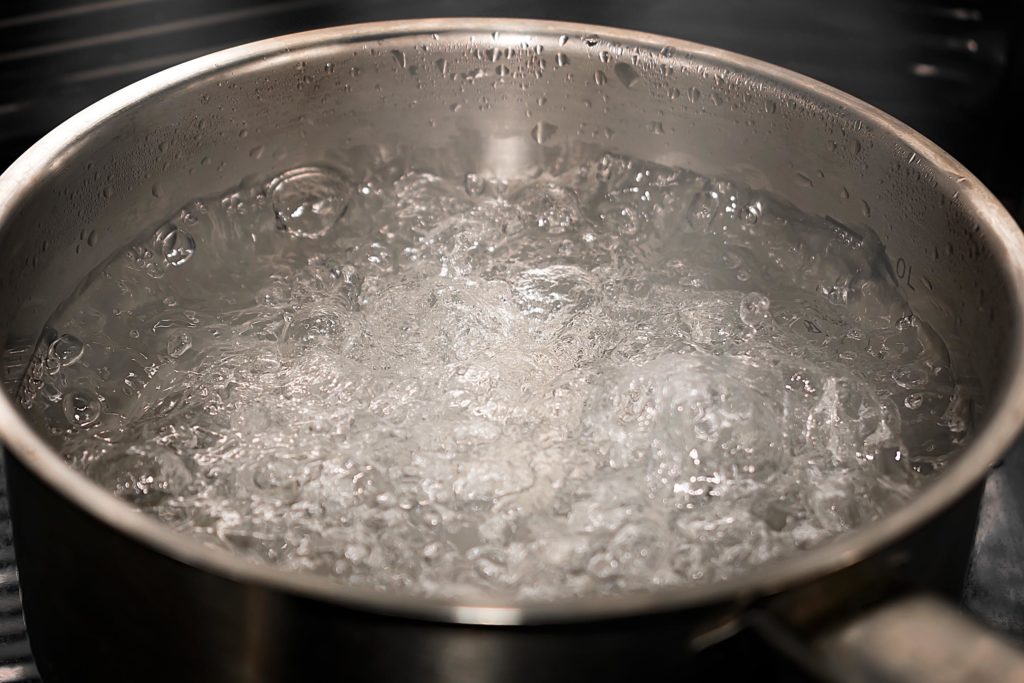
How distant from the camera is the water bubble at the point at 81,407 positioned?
3.22 ft

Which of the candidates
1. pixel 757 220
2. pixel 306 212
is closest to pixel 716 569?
pixel 757 220

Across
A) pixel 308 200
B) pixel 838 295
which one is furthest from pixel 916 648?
pixel 308 200

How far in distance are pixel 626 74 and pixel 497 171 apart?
0.18 meters

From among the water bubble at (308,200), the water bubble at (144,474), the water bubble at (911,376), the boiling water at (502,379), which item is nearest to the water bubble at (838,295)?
the boiling water at (502,379)

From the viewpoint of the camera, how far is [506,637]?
562 millimetres

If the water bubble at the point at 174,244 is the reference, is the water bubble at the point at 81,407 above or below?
below

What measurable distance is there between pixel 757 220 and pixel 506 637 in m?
0.73

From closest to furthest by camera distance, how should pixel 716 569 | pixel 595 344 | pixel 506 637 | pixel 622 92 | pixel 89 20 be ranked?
pixel 506 637 → pixel 716 569 → pixel 595 344 → pixel 622 92 → pixel 89 20

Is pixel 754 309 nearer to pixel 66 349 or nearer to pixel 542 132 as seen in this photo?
pixel 542 132

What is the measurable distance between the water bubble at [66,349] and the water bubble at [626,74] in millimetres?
595

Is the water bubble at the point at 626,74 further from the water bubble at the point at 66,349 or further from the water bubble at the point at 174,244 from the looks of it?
the water bubble at the point at 66,349

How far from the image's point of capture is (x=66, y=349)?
1005 millimetres

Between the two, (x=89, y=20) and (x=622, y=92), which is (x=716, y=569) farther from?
(x=89, y=20)

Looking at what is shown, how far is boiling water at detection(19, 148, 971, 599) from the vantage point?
855mm
